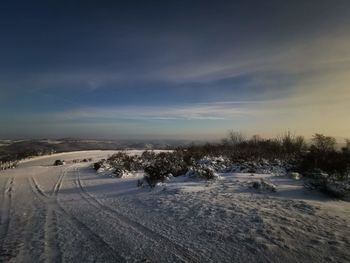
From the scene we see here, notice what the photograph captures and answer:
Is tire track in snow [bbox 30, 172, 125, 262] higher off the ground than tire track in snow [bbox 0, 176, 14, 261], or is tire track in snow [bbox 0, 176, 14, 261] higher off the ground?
tire track in snow [bbox 30, 172, 125, 262]

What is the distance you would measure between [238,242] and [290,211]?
2052 millimetres

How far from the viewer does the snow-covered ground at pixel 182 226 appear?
455 cm

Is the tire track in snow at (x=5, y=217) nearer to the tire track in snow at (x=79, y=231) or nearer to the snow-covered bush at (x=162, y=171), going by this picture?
the tire track in snow at (x=79, y=231)

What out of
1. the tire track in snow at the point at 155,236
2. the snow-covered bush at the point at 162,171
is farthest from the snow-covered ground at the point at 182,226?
the snow-covered bush at the point at 162,171

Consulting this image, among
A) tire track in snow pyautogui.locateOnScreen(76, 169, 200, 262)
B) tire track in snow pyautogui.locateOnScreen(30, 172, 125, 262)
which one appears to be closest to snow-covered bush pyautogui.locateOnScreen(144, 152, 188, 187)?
tire track in snow pyautogui.locateOnScreen(76, 169, 200, 262)

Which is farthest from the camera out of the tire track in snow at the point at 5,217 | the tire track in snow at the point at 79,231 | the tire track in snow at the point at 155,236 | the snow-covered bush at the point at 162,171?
the snow-covered bush at the point at 162,171

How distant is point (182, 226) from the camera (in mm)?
5832

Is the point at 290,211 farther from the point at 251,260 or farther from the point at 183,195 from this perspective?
the point at 183,195

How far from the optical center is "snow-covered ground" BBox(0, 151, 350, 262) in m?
4.55

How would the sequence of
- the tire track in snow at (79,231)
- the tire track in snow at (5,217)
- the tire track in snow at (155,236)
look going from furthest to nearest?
1. the tire track in snow at (5,217)
2. the tire track in snow at (79,231)
3. the tire track in snow at (155,236)

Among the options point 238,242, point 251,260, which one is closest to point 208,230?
point 238,242

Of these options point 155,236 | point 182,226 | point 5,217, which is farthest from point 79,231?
point 5,217

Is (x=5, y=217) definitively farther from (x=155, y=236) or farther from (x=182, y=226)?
(x=182, y=226)

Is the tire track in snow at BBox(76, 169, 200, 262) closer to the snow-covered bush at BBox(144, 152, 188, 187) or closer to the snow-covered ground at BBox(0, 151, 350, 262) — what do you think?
the snow-covered ground at BBox(0, 151, 350, 262)
